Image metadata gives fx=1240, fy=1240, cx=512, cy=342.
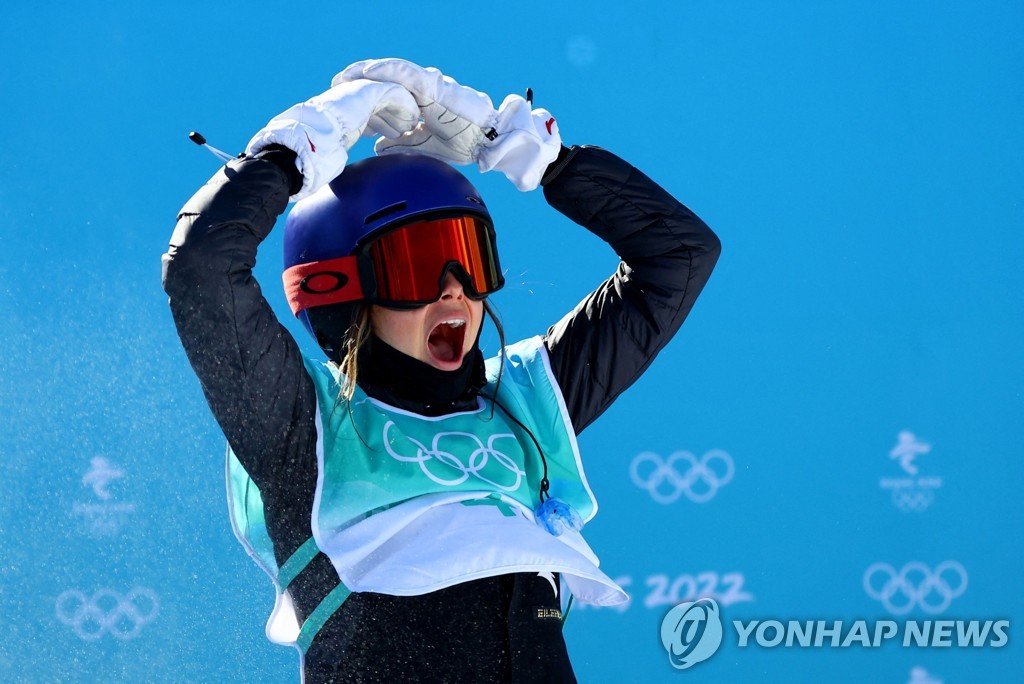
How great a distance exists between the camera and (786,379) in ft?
9.91

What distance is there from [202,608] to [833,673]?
4.97 feet

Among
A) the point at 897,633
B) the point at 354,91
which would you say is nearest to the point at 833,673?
the point at 897,633

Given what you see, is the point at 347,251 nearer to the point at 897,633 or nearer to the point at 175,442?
the point at 175,442

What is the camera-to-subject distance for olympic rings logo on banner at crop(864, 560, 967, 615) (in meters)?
3.02

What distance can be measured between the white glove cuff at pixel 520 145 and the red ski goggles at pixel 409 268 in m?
0.13

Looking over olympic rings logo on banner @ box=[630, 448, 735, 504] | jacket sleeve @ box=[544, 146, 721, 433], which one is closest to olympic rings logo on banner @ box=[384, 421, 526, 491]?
jacket sleeve @ box=[544, 146, 721, 433]

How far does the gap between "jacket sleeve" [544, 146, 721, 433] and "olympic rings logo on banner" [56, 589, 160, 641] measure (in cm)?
137

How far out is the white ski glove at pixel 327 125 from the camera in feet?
5.16

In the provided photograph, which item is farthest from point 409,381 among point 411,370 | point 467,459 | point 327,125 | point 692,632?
point 692,632

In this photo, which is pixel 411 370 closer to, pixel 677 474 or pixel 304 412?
pixel 304 412

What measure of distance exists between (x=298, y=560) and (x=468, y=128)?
2.20ft

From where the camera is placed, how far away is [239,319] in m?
1.45

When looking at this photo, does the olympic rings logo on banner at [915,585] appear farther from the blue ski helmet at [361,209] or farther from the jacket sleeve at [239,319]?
the jacket sleeve at [239,319]

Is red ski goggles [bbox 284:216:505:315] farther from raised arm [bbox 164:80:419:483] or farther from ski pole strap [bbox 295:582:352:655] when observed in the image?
ski pole strap [bbox 295:582:352:655]
